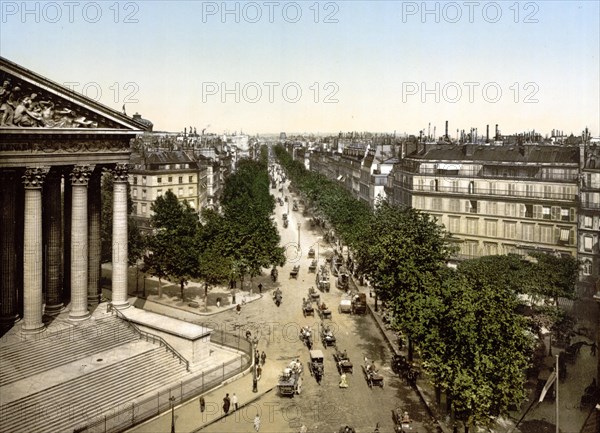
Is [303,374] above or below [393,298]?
below

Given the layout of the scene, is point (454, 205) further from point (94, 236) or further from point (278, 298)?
point (94, 236)

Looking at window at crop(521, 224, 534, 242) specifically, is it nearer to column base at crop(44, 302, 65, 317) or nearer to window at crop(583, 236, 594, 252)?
window at crop(583, 236, 594, 252)

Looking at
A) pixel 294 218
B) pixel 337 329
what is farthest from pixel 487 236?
pixel 294 218

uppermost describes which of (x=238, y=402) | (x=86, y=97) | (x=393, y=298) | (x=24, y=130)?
(x=86, y=97)

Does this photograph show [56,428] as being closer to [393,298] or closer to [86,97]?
[86,97]

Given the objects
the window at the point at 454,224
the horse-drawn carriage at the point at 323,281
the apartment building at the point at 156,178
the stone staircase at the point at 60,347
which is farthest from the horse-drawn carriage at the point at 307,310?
the apartment building at the point at 156,178

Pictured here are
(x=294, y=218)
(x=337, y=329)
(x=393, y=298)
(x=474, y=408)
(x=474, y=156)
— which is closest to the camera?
(x=474, y=408)
